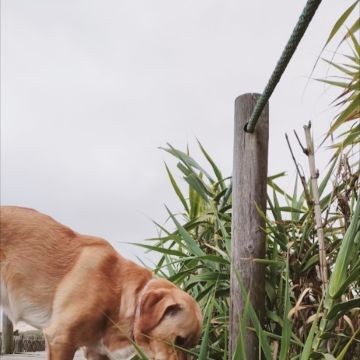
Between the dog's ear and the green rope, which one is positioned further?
the dog's ear

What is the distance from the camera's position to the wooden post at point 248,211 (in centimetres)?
242

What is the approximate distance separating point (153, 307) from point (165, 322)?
0.07 m

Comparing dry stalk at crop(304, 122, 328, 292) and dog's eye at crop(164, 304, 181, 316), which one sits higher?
dry stalk at crop(304, 122, 328, 292)

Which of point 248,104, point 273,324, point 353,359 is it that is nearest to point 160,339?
point 273,324

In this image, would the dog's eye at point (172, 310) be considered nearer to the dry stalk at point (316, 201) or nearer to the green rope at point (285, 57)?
the dry stalk at point (316, 201)

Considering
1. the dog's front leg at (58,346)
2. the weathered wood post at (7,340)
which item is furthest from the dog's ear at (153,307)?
the weathered wood post at (7,340)

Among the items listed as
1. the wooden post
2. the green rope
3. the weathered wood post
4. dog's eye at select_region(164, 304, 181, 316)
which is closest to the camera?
the green rope

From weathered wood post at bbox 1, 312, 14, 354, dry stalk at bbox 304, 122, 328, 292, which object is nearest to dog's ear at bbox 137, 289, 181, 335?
dry stalk at bbox 304, 122, 328, 292

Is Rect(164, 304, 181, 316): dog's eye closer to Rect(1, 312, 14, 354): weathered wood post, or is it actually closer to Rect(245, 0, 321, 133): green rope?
Rect(245, 0, 321, 133): green rope

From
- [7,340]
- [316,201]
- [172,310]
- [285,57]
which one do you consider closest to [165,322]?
[172,310]

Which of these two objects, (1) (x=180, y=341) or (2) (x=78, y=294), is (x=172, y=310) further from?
(2) (x=78, y=294)

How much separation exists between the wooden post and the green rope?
0.06m

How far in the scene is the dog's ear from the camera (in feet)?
6.86

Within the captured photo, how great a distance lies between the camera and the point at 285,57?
209 cm
